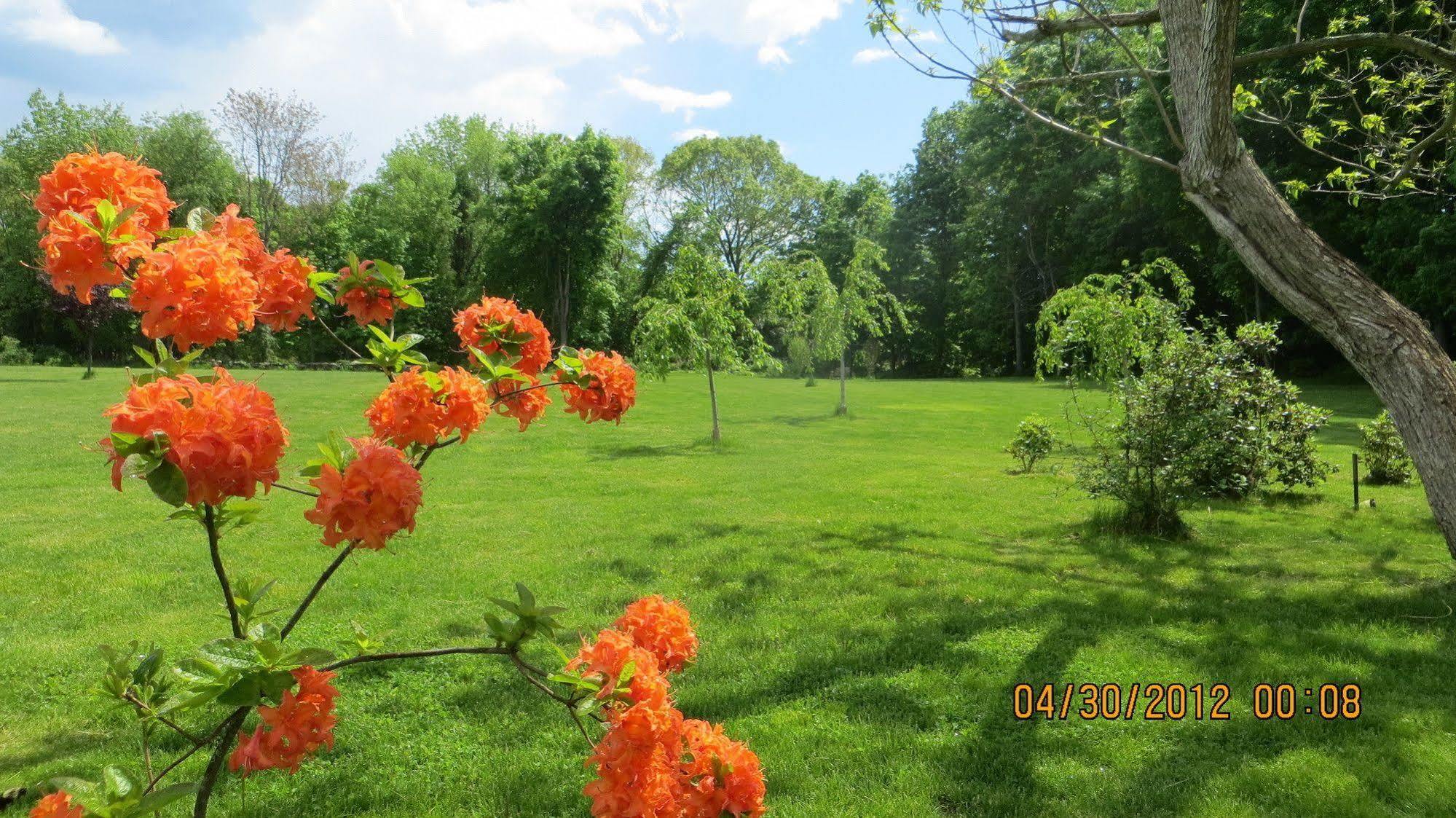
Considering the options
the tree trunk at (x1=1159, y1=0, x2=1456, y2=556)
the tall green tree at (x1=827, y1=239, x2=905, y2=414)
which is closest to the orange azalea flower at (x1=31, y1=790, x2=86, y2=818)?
the tree trunk at (x1=1159, y1=0, x2=1456, y2=556)

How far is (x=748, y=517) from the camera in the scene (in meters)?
7.73

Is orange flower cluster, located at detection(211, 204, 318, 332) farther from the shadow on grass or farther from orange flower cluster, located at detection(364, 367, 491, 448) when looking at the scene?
the shadow on grass

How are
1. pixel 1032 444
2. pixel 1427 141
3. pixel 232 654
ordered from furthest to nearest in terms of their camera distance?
pixel 1032 444 → pixel 1427 141 → pixel 232 654

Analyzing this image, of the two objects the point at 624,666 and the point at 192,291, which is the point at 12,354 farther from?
the point at 624,666

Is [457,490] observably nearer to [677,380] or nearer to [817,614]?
[817,614]

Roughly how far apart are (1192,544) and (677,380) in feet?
74.9

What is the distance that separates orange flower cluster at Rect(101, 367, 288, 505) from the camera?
1.31 m

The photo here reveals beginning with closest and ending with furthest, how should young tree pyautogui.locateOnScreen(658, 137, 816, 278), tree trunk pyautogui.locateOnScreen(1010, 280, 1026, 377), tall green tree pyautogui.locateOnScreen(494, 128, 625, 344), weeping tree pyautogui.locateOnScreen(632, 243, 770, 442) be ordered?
weeping tree pyautogui.locateOnScreen(632, 243, 770, 442)
tall green tree pyautogui.locateOnScreen(494, 128, 625, 344)
tree trunk pyautogui.locateOnScreen(1010, 280, 1026, 377)
young tree pyautogui.locateOnScreen(658, 137, 816, 278)

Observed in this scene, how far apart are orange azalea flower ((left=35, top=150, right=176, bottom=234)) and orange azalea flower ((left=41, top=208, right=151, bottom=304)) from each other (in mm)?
65

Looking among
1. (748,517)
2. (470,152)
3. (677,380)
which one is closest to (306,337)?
(470,152)

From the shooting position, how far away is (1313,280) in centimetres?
400

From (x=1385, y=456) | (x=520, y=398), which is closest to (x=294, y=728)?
(x=520, y=398)

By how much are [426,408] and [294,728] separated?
2.23 ft

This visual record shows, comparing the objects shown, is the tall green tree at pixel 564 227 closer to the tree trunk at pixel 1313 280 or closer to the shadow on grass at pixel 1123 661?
the shadow on grass at pixel 1123 661
